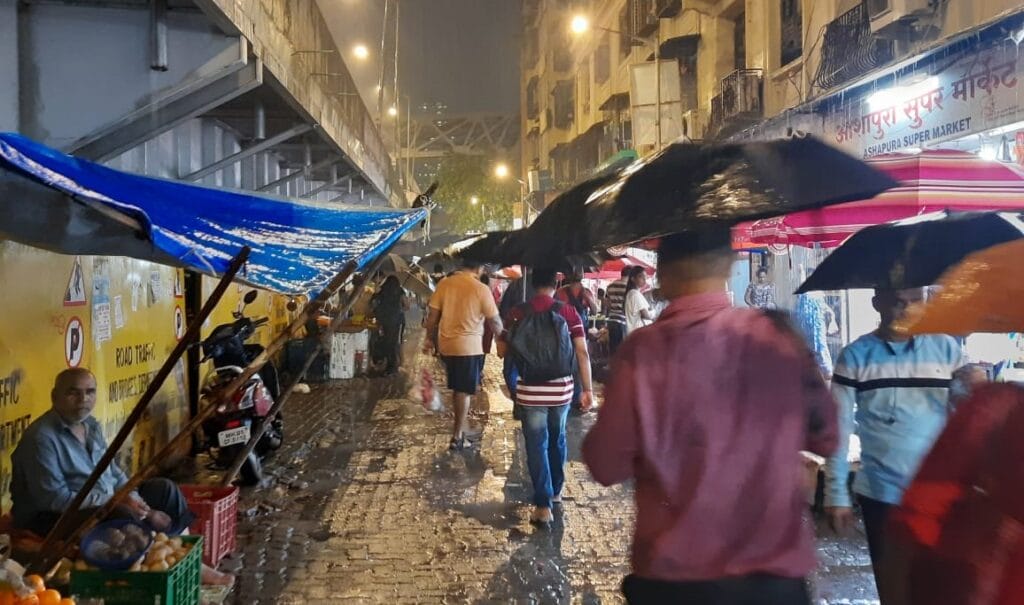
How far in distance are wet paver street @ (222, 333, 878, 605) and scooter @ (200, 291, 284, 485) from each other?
0.25 meters

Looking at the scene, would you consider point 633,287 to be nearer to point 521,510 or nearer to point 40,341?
point 521,510

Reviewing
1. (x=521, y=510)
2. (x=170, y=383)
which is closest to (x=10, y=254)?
(x=170, y=383)

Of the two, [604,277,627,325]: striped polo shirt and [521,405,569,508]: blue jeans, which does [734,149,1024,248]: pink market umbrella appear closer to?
[521,405,569,508]: blue jeans

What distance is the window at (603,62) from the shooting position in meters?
29.6

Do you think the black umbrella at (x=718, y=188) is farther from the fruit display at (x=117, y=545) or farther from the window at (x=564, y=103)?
the window at (x=564, y=103)

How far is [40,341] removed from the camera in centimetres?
546

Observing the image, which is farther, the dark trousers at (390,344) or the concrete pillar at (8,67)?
the dark trousers at (390,344)

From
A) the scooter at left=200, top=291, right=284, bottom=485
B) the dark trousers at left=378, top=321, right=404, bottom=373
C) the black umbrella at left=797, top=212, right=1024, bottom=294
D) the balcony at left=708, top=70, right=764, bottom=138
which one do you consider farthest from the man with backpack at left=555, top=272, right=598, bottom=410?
the black umbrella at left=797, top=212, right=1024, bottom=294

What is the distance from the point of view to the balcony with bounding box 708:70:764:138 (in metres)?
14.6

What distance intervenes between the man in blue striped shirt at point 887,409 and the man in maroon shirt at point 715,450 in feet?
3.95

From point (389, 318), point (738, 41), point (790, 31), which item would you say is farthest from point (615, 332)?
point (738, 41)

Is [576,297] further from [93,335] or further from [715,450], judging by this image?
[715,450]

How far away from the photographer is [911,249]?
3670 mm

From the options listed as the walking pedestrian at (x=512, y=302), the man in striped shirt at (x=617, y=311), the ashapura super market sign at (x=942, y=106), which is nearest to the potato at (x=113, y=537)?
the walking pedestrian at (x=512, y=302)
